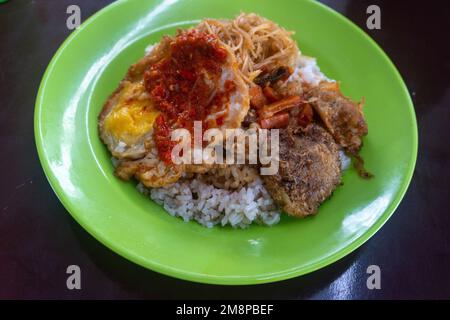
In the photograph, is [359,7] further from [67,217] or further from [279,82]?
[67,217]

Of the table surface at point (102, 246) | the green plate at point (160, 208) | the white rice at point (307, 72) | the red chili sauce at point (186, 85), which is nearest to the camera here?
the green plate at point (160, 208)

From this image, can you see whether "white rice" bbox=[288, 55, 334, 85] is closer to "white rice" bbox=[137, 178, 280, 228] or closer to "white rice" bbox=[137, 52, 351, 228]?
"white rice" bbox=[137, 52, 351, 228]

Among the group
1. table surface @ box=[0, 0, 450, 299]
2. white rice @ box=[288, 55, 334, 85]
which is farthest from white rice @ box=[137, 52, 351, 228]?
white rice @ box=[288, 55, 334, 85]

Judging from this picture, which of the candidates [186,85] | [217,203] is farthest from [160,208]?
[186,85]

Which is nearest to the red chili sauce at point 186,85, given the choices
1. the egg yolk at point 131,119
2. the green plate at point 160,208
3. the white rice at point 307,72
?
the egg yolk at point 131,119

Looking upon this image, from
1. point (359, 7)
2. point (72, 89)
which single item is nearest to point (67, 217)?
point (72, 89)

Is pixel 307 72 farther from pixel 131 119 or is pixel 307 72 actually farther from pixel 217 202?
pixel 131 119

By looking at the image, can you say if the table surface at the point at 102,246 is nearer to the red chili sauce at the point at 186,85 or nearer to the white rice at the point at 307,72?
the red chili sauce at the point at 186,85
